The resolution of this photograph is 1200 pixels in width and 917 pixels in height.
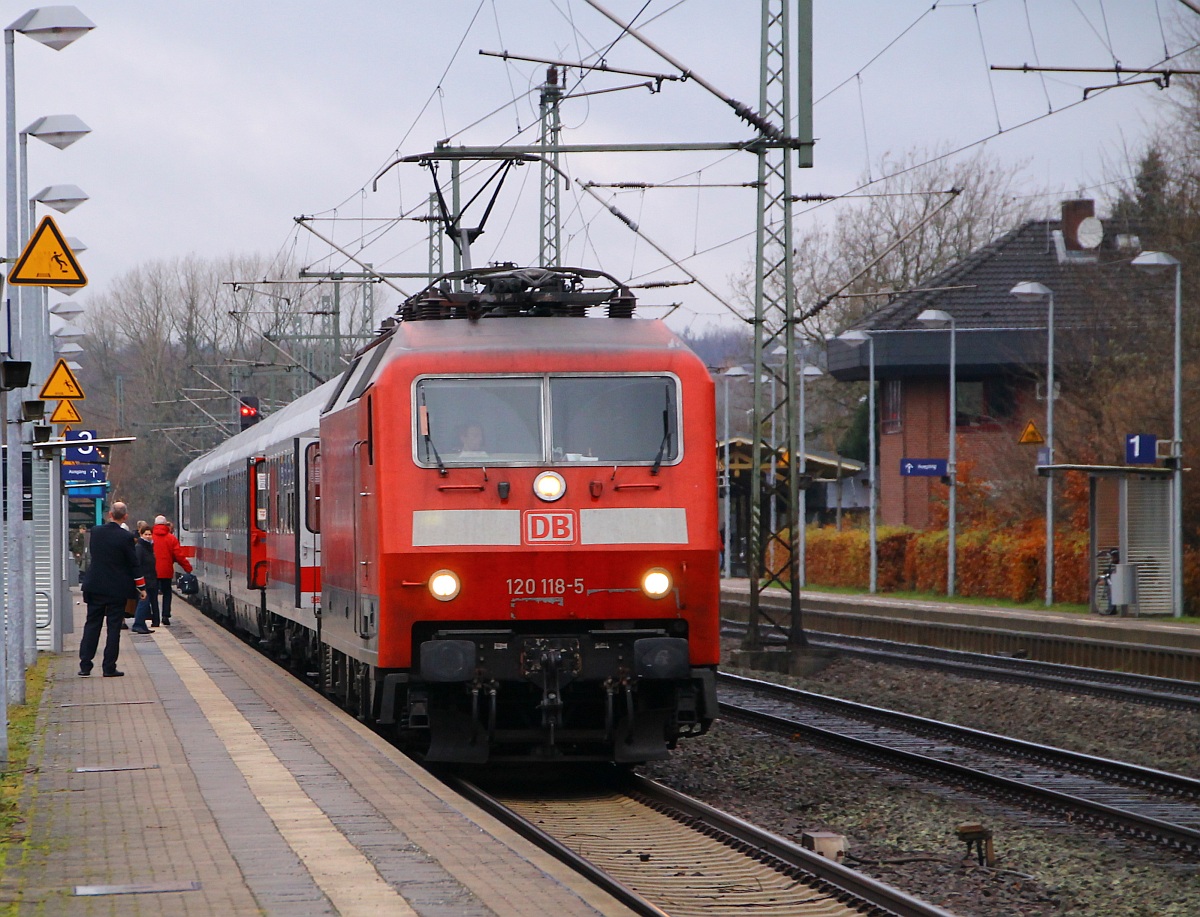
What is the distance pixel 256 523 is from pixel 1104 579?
1525 cm

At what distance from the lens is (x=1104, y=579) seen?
30.7m

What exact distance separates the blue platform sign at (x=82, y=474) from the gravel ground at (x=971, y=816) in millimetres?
17489

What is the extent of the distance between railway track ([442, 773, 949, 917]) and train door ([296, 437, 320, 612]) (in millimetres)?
5546

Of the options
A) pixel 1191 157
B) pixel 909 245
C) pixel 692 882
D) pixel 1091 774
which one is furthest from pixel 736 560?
pixel 692 882

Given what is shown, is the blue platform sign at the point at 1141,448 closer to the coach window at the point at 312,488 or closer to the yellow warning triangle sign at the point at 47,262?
the coach window at the point at 312,488

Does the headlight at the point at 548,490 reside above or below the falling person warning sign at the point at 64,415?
below

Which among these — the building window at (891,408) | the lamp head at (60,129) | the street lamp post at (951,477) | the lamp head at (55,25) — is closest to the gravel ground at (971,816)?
the lamp head at (55,25)

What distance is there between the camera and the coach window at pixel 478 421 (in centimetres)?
1116

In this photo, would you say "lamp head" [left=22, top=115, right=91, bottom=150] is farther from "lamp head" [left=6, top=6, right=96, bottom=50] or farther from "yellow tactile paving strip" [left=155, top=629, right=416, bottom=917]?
"yellow tactile paving strip" [left=155, top=629, right=416, bottom=917]

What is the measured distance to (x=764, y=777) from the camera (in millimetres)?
12984

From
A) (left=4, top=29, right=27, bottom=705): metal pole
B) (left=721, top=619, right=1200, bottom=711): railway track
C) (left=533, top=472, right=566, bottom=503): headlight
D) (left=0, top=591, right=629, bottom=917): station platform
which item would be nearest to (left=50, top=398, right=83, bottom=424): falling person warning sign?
(left=4, top=29, right=27, bottom=705): metal pole

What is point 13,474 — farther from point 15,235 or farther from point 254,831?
point 254,831

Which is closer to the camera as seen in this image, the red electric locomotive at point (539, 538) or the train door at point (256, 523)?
the red electric locomotive at point (539, 538)

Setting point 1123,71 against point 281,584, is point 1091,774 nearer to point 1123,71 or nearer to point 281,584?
point 1123,71
